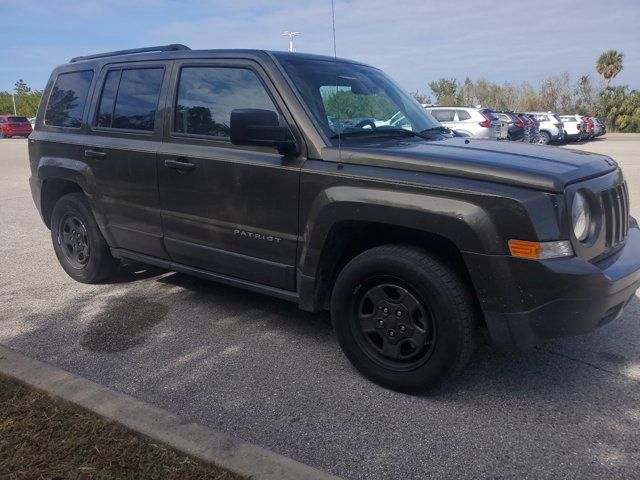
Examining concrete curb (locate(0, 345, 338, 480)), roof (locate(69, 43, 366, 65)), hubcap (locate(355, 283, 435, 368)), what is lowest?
concrete curb (locate(0, 345, 338, 480))

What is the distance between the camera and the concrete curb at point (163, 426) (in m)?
2.53

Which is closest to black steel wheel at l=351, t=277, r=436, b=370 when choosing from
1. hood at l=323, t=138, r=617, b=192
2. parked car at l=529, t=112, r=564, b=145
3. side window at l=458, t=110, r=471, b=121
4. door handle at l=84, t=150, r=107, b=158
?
hood at l=323, t=138, r=617, b=192

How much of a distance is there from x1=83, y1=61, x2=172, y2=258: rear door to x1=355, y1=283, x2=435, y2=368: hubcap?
1.88 metres

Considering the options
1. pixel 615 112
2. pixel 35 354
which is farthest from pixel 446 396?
pixel 615 112

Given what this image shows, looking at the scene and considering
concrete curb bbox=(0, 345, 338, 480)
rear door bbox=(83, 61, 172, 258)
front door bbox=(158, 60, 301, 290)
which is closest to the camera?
concrete curb bbox=(0, 345, 338, 480)

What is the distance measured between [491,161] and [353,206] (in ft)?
2.58

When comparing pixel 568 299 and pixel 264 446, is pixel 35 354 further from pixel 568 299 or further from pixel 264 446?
pixel 568 299

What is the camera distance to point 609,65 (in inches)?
1914

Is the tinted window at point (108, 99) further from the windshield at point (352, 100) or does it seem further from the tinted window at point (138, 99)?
the windshield at point (352, 100)

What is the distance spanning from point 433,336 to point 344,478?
97 cm

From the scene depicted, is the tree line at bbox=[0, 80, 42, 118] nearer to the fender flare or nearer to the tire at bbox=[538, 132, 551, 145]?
the tire at bbox=[538, 132, 551, 145]

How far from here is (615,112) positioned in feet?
135

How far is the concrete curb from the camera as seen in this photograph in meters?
2.53

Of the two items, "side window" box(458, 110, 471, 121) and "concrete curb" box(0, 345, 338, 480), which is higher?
"side window" box(458, 110, 471, 121)
